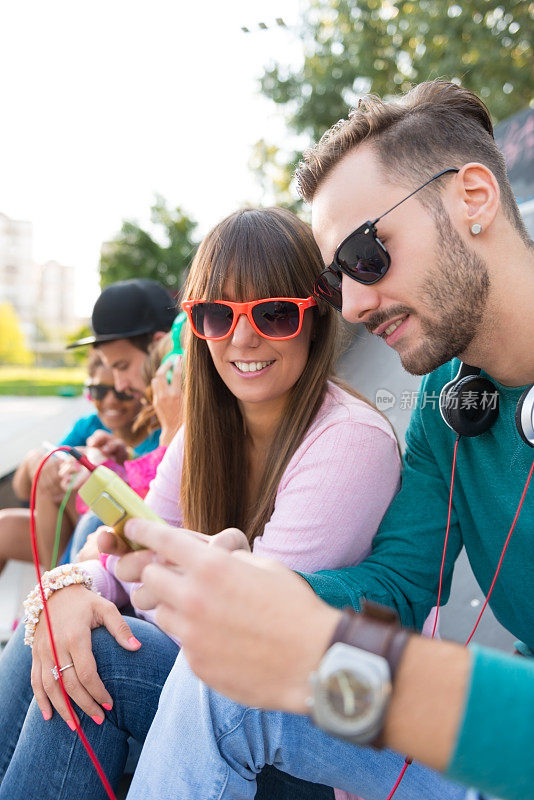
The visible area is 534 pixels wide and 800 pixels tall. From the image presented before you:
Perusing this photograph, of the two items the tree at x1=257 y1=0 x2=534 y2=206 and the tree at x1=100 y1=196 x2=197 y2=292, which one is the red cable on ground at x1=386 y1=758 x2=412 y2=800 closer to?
the tree at x1=257 y1=0 x2=534 y2=206

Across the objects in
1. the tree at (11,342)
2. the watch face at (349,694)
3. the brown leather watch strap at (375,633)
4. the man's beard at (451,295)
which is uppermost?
the man's beard at (451,295)

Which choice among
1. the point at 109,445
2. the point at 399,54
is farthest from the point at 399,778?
the point at 399,54

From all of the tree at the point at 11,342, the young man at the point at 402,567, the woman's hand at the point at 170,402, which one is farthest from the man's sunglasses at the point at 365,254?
the tree at the point at 11,342

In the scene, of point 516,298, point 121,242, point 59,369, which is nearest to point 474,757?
point 516,298

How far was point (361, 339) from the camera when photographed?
261cm

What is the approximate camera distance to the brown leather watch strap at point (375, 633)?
806 mm

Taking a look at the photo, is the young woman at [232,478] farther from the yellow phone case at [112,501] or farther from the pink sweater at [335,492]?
the yellow phone case at [112,501]

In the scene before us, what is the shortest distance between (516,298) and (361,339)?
1.08 meters

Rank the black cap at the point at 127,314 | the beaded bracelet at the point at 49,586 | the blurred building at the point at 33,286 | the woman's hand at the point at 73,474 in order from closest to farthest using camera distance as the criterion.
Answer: the beaded bracelet at the point at 49,586
the woman's hand at the point at 73,474
the black cap at the point at 127,314
the blurred building at the point at 33,286

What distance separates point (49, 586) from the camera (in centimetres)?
174

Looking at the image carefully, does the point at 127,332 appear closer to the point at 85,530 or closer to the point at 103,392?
the point at 103,392

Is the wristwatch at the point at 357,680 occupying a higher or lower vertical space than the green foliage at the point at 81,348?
higher

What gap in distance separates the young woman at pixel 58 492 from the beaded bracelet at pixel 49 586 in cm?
155

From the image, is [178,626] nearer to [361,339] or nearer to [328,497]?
[328,497]
